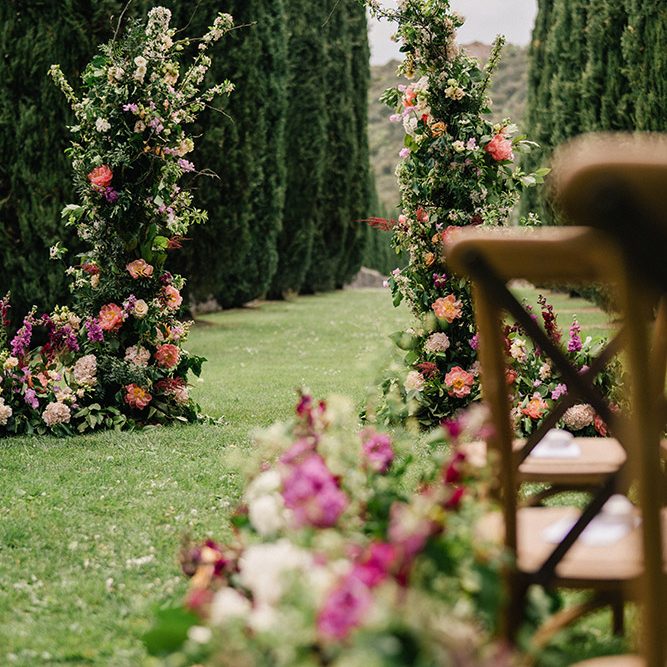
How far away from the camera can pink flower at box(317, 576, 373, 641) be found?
138 centimetres

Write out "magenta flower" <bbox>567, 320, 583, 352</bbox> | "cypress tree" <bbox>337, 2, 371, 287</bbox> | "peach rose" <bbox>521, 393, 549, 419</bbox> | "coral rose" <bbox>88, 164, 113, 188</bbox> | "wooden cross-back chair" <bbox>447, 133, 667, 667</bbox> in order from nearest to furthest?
1. "wooden cross-back chair" <bbox>447, 133, 667, 667</bbox>
2. "peach rose" <bbox>521, 393, 549, 419</bbox>
3. "magenta flower" <bbox>567, 320, 583, 352</bbox>
4. "coral rose" <bbox>88, 164, 113, 188</bbox>
5. "cypress tree" <bbox>337, 2, 371, 287</bbox>

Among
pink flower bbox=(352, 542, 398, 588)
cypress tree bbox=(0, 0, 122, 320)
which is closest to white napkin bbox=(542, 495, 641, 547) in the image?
pink flower bbox=(352, 542, 398, 588)

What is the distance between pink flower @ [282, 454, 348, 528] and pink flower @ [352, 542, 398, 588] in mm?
192

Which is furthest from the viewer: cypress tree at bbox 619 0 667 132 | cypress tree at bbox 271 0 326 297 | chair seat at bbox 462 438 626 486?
cypress tree at bbox 271 0 326 297

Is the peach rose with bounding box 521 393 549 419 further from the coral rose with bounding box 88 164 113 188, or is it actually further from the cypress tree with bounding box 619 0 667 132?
the cypress tree with bounding box 619 0 667 132

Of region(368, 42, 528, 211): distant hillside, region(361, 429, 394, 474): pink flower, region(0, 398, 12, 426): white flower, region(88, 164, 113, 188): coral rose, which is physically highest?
region(368, 42, 528, 211): distant hillside

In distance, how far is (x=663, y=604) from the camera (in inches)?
57.2

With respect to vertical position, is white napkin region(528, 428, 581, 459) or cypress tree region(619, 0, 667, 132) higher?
cypress tree region(619, 0, 667, 132)

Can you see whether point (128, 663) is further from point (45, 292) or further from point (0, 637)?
point (45, 292)

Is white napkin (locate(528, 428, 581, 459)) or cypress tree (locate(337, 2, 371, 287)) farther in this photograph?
cypress tree (locate(337, 2, 371, 287))

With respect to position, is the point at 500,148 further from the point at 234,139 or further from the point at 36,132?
the point at 234,139

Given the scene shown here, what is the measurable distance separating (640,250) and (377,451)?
38.7 inches

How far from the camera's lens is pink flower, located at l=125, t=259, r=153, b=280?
21.1 feet

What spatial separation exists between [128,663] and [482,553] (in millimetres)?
1406
